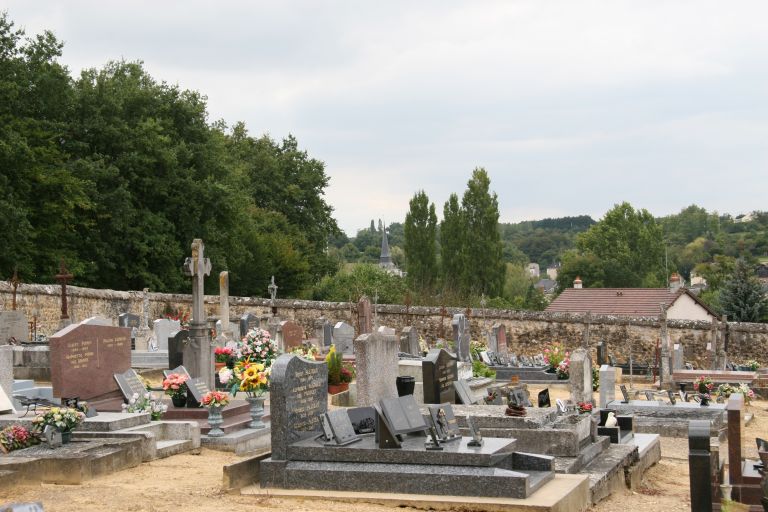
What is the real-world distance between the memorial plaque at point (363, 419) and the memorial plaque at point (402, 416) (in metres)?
0.45

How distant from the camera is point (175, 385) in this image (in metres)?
13.4

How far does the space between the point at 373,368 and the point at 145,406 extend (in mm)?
3153

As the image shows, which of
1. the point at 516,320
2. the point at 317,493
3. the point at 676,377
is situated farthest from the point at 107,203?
the point at 317,493

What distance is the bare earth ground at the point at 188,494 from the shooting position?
28.6 feet

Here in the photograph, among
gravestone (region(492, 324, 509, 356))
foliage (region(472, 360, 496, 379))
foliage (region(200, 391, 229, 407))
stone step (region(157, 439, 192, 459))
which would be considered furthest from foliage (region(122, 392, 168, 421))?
gravestone (region(492, 324, 509, 356))

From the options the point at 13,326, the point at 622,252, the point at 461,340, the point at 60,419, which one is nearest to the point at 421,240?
the point at 622,252

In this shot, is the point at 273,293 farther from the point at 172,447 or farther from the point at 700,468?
the point at 700,468

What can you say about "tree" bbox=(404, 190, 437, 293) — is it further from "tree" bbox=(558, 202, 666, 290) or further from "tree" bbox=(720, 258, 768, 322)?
"tree" bbox=(558, 202, 666, 290)

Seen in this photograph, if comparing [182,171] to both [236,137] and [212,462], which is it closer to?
[236,137]

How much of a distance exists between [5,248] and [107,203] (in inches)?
207

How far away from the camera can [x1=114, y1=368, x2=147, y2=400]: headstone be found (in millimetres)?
13758

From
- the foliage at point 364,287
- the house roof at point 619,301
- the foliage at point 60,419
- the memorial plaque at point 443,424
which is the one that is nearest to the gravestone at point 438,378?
the memorial plaque at point 443,424

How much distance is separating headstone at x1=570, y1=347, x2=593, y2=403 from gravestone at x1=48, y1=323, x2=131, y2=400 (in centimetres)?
789

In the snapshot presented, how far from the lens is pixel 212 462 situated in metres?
11.3
